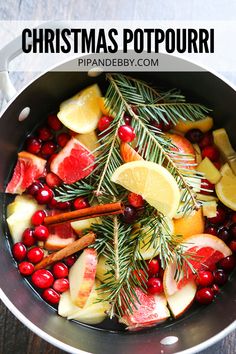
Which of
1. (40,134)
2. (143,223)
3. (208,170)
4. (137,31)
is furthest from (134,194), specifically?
(137,31)

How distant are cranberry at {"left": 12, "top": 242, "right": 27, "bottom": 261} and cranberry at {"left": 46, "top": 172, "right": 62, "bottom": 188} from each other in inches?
8.7

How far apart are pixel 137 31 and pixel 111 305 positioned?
968mm

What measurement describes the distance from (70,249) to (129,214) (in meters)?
0.22

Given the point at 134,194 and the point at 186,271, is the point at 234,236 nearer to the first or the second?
the point at 186,271

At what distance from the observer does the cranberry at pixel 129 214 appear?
5.93 ft

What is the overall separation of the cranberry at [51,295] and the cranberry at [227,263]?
21.4 inches

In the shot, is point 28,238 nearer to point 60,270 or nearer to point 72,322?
point 60,270

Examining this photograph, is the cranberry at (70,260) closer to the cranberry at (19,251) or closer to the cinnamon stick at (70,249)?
the cinnamon stick at (70,249)

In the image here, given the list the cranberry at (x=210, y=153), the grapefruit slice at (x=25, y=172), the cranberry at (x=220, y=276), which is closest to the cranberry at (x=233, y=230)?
the cranberry at (x=220, y=276)

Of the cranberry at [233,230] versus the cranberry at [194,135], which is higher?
the cranberry at [194,135]

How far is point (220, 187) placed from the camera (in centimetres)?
190

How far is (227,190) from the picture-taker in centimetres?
189

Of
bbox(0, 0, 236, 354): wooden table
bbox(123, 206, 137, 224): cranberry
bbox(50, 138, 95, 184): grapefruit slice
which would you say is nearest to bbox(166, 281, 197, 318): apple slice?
bbox(123, 206, 137, 224): cranberry

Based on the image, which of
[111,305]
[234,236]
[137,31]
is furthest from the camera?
[137,31]
